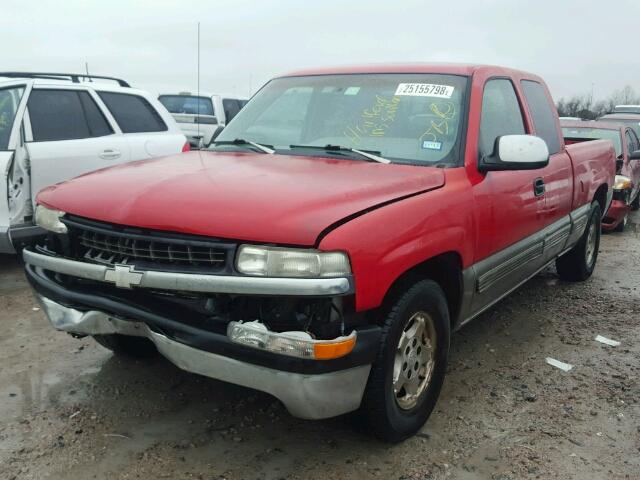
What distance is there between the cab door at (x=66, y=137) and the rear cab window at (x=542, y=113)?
3919 millimetres

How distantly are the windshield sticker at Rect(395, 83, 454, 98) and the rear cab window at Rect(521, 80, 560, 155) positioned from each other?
3.52ft

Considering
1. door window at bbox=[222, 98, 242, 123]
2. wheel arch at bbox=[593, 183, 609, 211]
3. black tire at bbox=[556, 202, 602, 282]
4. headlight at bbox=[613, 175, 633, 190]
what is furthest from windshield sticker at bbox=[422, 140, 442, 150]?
door window at bbox=[222, 98, 242, 123]

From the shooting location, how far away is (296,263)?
2.40m

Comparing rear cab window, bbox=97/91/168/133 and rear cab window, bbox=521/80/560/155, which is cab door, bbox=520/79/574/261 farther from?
rear cab window, bbox=97/91/168/133

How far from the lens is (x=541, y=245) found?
4363mm

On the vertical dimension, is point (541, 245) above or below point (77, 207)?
below

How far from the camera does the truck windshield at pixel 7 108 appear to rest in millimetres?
5457

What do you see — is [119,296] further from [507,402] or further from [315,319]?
[507,402]

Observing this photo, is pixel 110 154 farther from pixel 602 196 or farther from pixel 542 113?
pixel 602 196

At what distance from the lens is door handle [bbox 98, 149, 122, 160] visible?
20.0 feet

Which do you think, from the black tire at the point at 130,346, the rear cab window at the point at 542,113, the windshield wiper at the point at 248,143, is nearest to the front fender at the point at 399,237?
the windshield wiper at the point at 248,143

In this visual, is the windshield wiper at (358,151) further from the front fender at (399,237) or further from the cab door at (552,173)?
the cab door at (552,173)

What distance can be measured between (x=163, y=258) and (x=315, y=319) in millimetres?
697

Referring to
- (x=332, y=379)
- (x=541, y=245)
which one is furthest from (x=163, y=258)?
(x=541, y=245)
